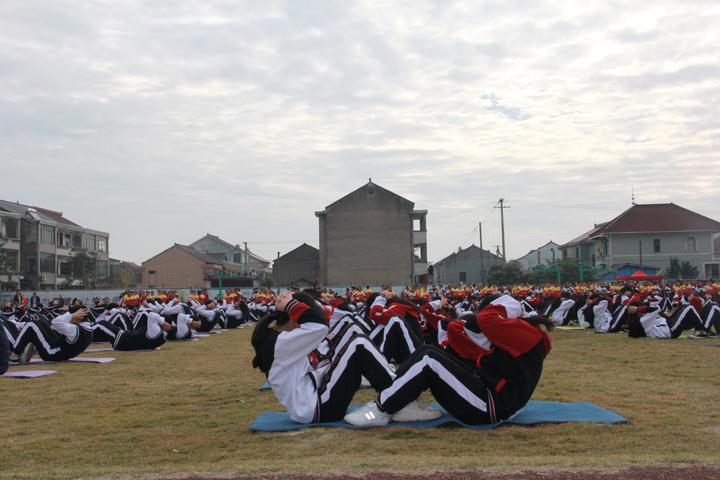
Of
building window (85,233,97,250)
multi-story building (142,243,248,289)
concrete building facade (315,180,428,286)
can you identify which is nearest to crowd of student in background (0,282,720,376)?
concrete building facade (315,180,428,286)

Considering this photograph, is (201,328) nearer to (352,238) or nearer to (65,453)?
(65,453)

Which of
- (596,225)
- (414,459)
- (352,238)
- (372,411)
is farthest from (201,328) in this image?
(596,225)

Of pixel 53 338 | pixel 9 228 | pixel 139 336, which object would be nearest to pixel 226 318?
pixel 139 336

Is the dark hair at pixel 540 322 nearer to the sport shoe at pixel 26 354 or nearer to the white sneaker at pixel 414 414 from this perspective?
the white sneaker at pixel 414 414

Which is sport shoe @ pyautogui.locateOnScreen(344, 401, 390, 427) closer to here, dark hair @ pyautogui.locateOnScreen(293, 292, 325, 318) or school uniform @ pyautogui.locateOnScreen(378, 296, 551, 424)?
school uniform @ pyautogui.locateOnScreen(378, 296, 551, 424)

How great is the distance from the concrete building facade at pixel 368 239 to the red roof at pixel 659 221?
57.6 ft

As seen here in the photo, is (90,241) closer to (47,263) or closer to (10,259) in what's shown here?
(47,263)

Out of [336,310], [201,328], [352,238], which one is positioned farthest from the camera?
[352,238]

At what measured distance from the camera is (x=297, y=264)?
5800 centimetres

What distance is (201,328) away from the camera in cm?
2178

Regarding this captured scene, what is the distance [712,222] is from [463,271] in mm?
20761

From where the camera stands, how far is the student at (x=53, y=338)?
12.7m

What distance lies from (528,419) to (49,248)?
50.8 metres

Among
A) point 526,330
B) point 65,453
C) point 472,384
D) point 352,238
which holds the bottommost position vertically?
A: point 65,453
